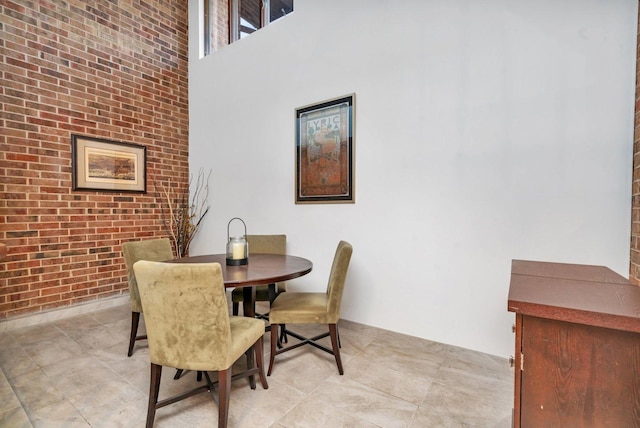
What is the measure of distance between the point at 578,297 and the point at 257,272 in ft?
5.23

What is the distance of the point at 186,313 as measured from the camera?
1.40 m

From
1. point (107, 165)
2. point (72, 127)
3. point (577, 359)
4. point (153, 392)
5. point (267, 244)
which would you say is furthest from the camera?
point (107, 165)

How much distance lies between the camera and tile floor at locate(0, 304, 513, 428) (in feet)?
5.31

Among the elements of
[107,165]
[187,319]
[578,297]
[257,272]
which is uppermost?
[107,165]

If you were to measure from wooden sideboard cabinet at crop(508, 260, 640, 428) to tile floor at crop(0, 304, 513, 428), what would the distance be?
82cm

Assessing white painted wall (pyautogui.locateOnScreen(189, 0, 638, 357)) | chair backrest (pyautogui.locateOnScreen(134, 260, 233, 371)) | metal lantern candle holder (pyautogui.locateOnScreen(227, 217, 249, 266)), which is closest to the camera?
chair backrest (pyautogui.locateOnScreen(134, 260, 233, 371))

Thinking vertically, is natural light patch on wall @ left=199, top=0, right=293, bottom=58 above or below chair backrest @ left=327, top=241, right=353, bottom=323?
above

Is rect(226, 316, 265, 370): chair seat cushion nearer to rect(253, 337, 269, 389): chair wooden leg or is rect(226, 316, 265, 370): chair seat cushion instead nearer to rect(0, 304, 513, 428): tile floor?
rect(253, 337, 269, 389): chair wooden leg

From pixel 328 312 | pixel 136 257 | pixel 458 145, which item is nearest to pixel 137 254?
pixel 136 257

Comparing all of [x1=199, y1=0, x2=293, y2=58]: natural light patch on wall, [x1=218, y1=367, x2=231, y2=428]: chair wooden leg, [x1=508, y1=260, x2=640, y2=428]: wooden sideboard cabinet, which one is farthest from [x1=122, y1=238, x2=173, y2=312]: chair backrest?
[x1=199, y1=0, x2=293, y2=58]: natural light patch on wall

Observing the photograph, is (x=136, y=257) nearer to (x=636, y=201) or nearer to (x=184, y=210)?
(x=184, y=210)

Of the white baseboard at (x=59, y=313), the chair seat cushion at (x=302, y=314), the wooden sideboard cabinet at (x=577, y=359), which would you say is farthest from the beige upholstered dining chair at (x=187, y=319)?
the white baseboard at (x=59, y=313)

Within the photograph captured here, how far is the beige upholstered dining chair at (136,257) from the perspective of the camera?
7.73 feet

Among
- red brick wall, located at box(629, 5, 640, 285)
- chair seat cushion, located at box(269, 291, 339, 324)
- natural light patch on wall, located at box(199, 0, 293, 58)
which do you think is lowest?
chair seat cushion, located at box(269, 291, 339, 324)
